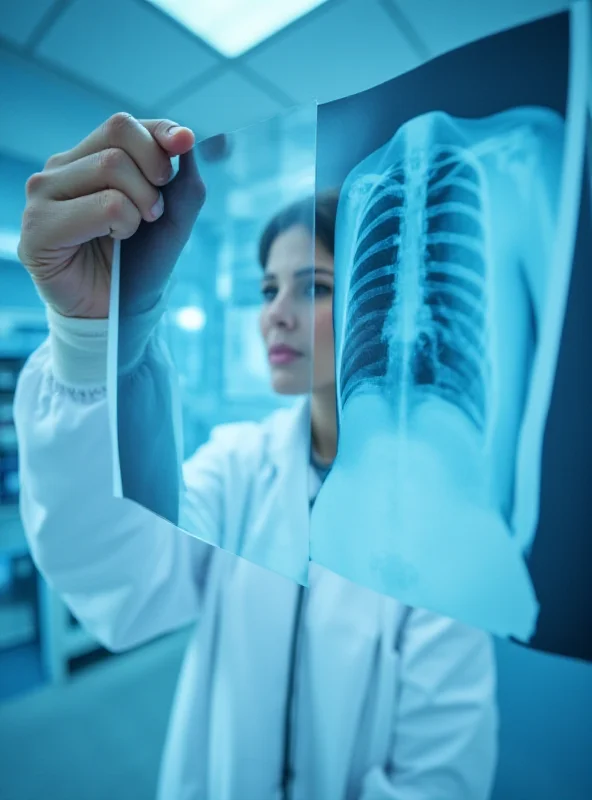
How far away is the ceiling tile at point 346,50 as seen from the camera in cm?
48

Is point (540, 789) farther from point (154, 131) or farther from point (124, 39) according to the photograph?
point (124, 39)

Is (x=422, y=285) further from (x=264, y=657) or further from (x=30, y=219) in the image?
(x=264, y=657)

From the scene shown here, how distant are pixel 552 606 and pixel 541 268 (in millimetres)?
190

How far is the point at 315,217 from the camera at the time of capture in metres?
0.28

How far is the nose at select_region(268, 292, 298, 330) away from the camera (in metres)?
0.34

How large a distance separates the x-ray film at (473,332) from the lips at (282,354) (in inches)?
2.6

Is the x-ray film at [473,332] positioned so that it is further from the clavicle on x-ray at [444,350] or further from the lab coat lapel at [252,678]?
the lab coat lapel at [252,678]

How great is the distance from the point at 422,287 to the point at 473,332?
0.04 metres

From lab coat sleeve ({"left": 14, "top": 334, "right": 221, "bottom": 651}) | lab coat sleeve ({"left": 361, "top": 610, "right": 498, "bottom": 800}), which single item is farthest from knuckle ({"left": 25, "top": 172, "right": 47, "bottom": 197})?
lab coat sleeve ({"left": 361, "top": 610, "right": 498, "bottom": 800})

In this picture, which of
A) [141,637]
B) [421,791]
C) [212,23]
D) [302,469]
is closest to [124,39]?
[212,23]

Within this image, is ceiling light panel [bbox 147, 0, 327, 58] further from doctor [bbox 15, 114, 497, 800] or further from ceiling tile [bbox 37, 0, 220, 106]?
doctor [bbox 15, 114, 497, 800]

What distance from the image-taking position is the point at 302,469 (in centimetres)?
35

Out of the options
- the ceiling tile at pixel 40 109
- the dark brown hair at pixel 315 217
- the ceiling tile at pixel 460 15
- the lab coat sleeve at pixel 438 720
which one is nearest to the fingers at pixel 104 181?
the dark brown hair at pixel 315 217

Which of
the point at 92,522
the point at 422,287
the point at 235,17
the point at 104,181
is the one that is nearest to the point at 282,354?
the point at 422,287
